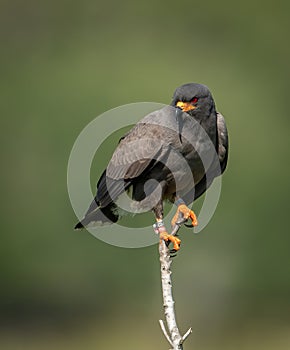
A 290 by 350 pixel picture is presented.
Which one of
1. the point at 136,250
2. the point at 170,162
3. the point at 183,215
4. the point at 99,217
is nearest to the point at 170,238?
the point at 183,215

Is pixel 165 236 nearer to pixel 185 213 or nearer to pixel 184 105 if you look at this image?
pixel 185 213

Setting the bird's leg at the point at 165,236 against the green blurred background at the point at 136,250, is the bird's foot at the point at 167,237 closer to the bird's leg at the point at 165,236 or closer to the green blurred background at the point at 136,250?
the bird's leg at the point at 165,236

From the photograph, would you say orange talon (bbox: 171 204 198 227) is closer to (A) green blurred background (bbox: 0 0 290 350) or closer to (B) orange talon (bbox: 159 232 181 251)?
(B) orange talon (bbox: 159 232 181 251)

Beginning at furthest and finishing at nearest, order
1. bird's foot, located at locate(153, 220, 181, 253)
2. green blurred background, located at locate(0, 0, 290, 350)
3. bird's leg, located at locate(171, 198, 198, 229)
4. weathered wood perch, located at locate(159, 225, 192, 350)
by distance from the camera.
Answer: green blurred background, located at locate(0, 0, 290, 350), bird's leg, located at locate(171, 198, 198, 229), bird's foot, located at locate(153, 220, 181, 253), weathered wood perch, located at locate(159, 225, 192, 350)

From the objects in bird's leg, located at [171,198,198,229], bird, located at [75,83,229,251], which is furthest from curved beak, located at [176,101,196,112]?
bird's leg, located at [171,198,198,229]

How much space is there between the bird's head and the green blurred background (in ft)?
20.5

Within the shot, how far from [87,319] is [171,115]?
9.24 meters

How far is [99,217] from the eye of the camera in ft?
21.7

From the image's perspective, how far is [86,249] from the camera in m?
13.9

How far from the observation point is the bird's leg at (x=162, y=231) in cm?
606

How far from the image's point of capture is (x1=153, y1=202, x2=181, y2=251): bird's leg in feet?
19.9

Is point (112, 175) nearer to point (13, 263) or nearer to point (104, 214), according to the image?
point (104, 214)

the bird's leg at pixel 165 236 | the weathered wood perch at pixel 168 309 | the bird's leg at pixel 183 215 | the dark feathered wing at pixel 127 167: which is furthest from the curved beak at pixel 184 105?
the weathered wood perch at pixel 168 309

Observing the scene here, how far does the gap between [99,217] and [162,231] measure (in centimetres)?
65
